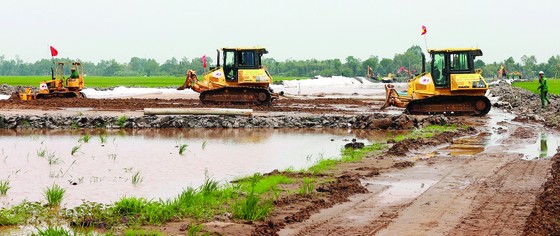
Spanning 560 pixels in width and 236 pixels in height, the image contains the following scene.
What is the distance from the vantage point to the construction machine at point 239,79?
125 ft

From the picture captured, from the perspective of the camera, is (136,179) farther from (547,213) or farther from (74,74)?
(74,74)

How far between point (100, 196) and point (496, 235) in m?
6.27

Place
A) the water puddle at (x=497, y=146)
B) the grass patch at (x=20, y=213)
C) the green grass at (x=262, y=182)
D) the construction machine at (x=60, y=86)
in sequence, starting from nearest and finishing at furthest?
1. the grass patch at (x=20, y=213)
2. the green grass at (x=262, y=182)
3. the water puddle at (x=497, y=146)
4. the construction machine at (x=60, y=86)

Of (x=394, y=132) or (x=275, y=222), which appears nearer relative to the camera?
(x=275, y=222)

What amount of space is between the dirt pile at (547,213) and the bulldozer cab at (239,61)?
26.3 m

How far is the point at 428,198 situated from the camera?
11.4 m

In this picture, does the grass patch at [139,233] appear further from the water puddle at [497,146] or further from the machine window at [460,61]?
the machine window at [460,61]

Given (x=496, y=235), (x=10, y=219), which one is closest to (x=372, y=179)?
(x=496, y=235)

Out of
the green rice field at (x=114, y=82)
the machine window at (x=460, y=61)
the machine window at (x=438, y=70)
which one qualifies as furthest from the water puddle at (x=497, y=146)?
the green rice field at (x=114, y=82)

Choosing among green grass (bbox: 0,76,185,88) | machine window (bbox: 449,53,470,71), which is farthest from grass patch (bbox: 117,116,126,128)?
green grass (bbox: 0,76,185,88)

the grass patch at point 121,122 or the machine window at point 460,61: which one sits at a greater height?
the machine window at point 460,61

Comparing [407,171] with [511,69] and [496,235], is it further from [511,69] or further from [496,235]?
[511,69]

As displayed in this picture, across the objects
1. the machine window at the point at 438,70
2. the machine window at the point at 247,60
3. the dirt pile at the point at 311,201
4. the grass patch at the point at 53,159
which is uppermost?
the machine window at the point at 247,60

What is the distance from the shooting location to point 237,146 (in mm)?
21281
